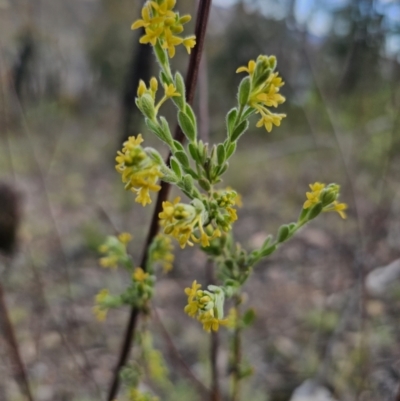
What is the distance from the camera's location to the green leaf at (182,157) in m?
0.74

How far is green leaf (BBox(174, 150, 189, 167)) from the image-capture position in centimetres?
74

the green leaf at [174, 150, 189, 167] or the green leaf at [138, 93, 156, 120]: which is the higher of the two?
the green leaf at [138, 93, 156, 120]

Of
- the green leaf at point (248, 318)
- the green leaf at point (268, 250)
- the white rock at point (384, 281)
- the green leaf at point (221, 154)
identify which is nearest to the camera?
the green leaf at point (221, 154)

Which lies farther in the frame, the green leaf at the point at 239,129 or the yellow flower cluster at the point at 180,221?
the green leaf at the point at 239,129

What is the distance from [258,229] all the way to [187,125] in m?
4.19

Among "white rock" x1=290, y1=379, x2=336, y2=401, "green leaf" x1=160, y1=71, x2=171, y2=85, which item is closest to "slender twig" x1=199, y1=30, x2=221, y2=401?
"green leaf" x1=160, y1=71, x2=171, y2=85

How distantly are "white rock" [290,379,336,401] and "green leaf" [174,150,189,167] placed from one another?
176cm

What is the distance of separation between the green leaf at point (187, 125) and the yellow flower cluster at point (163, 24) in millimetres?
110

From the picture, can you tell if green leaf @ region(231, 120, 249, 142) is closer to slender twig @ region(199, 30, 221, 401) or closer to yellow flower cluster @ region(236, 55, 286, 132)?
yellow flower cluster @ region(236, 55, 286, 132)

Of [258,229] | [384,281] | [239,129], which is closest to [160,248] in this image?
[239,129]

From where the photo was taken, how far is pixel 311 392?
7.09 ft

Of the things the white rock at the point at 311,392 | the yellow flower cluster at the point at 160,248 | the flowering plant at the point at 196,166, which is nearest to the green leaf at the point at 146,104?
the flowering plant at the point at 196,166

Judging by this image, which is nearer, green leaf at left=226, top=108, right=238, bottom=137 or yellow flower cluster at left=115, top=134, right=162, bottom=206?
yellow flower cluster at left=115, top=134, right=162, bottom=206

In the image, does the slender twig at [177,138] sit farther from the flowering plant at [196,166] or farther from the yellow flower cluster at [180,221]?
the yellow flower cluster at [180,221]
